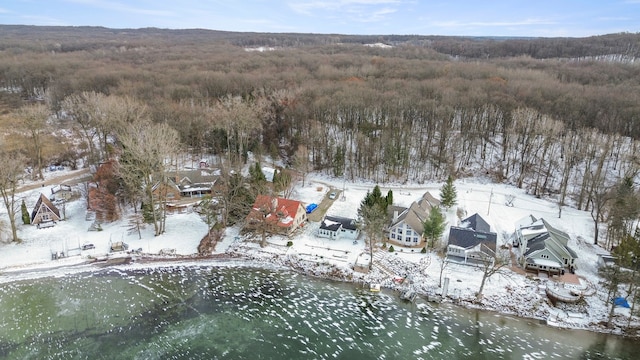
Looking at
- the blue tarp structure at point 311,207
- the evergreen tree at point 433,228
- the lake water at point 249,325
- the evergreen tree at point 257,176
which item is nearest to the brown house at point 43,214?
the lake water at point 249,325

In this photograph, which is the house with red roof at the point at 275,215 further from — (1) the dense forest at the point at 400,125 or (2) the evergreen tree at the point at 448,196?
(2) the evergreen tree at the point at 448,196

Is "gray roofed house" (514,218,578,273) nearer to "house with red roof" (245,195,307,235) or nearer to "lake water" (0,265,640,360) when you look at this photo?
"lake water" (0,265,640,360)

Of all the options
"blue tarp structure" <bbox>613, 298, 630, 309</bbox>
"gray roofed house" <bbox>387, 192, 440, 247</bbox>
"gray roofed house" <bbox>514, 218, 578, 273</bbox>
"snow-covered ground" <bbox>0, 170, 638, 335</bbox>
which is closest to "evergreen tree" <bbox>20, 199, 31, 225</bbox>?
"snow-covered ground" <bbox>0, 170, 638, 335</bbox>

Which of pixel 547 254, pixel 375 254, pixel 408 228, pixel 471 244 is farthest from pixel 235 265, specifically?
pixel 547 254

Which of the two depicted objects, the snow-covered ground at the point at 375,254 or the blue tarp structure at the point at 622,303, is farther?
the snow-covered ground at the point at 375,254

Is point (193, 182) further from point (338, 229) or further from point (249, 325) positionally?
point (249, 325)

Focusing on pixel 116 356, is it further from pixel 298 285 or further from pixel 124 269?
pixel 298 285

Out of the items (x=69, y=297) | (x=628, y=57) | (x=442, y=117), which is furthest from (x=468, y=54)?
(x=69, y=297)
